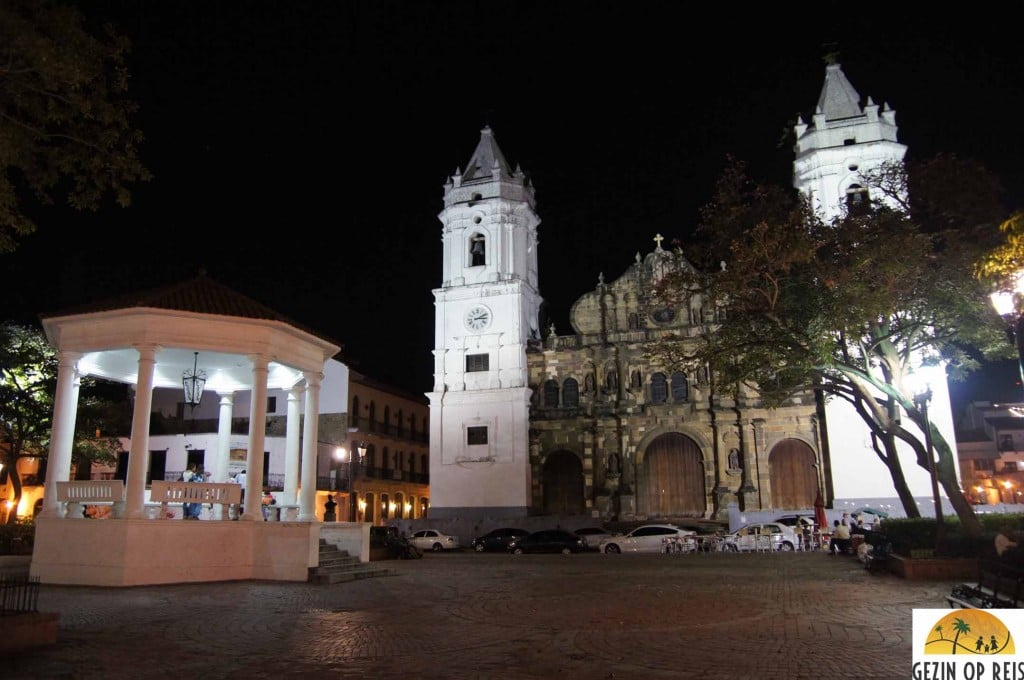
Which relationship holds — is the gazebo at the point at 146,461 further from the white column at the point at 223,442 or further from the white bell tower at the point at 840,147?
the white bell tower at the point at 840,147

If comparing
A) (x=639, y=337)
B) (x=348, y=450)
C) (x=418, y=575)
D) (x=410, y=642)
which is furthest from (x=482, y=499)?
(x=410, y=642)

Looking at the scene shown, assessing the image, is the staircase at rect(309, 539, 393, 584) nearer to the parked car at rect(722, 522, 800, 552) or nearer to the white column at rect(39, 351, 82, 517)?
the white column at rect(39, 351, 82, 517)

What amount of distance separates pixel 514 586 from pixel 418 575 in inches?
158

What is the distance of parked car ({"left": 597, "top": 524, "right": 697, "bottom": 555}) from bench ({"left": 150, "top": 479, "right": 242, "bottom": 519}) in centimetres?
1918

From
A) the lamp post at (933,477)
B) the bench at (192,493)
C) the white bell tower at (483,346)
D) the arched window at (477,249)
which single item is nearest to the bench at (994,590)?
the lamp post at (933,477)

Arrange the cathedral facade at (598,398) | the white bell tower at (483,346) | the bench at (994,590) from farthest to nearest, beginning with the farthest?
1. the white bell tower at (483,346)
2. the cathedral facade at (598,398)
3. the bench at (994,590)

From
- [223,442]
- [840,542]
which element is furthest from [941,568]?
[223,442]

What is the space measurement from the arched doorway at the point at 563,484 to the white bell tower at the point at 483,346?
5.72 feet

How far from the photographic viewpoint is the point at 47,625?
9328 millimetres

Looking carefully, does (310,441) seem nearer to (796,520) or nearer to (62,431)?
(62,431)

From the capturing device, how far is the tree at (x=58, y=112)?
10.1 metres

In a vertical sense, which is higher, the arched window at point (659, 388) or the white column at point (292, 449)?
the arched window at point (659, 388)

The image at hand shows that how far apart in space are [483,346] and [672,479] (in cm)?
1314

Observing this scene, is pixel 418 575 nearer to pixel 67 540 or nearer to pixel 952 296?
pixel 67 540
